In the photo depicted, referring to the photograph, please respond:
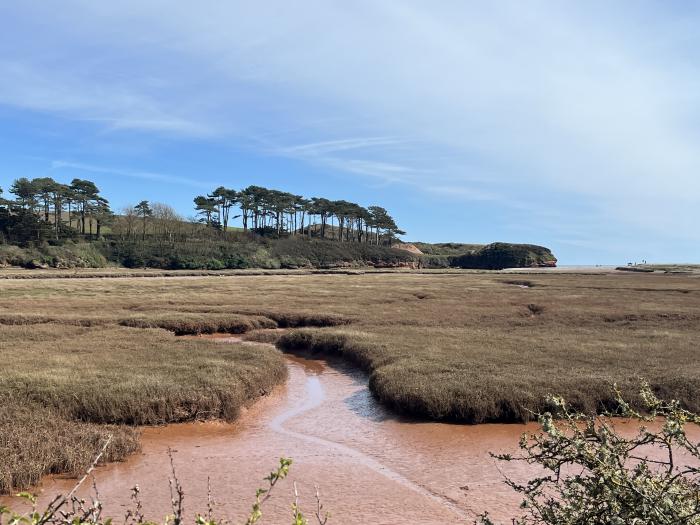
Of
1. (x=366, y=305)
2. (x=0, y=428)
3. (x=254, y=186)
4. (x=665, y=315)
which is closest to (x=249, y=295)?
(x=366, y=305)

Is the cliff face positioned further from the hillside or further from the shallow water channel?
the shallow water channel

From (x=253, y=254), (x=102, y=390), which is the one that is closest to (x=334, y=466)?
(x=102, y=390)

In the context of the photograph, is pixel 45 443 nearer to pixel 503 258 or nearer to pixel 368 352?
pixel 368 352

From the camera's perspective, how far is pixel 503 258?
162 meters

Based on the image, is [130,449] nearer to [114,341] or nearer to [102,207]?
[114,341]

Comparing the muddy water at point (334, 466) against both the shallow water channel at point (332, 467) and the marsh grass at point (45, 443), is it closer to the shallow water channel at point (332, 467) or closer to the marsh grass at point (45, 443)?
the shallow water channel at point (332, 467)

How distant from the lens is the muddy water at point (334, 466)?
907 cm

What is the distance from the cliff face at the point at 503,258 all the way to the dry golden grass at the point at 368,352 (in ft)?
401

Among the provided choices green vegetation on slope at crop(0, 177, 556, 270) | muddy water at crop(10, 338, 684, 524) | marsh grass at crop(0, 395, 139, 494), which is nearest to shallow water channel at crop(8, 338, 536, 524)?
muddy water at crop(10, 338, 684, 524)

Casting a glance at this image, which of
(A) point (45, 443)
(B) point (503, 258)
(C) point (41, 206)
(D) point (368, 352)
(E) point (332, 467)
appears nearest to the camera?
(A) point (45, 443)

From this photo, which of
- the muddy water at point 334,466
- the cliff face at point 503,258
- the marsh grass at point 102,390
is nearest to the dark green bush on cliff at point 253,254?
the cliff face at point 503,258

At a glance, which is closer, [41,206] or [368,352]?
[368,352]

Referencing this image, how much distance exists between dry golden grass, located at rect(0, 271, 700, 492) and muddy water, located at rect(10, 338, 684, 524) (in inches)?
39.4

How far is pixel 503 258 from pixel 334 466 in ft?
519
